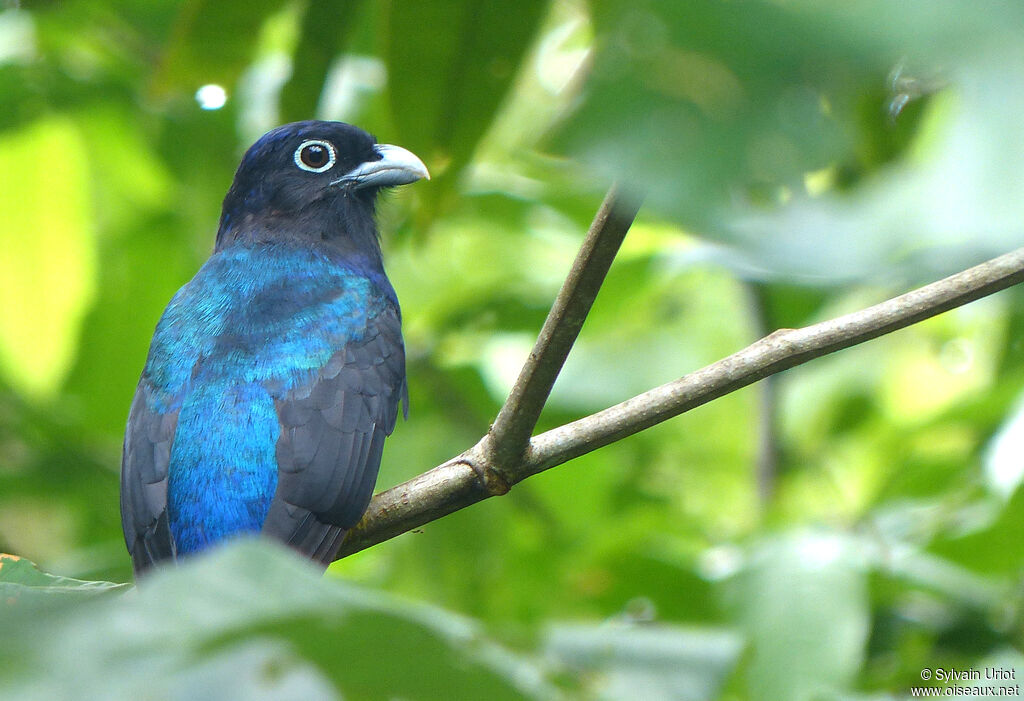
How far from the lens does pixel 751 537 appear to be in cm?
399

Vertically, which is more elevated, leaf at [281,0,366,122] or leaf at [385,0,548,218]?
leaf at [281,0,366,122]

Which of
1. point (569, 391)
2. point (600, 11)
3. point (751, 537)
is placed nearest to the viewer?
point (600, 11)

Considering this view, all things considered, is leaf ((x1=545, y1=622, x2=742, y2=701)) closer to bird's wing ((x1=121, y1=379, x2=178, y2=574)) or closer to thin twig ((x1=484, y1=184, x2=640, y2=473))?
thin twig ((x1=484, y1=184, x2=640, y2=473))

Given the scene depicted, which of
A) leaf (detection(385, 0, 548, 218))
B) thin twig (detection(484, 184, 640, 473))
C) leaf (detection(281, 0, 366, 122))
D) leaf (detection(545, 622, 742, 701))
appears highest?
leaf (detection(281, 0, 366, 122))

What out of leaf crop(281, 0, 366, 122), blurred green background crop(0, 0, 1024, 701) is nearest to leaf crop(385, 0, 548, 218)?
blurred green background crop(0, 0, 1024, 701)

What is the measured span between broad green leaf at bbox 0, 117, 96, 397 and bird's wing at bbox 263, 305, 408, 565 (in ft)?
4.17

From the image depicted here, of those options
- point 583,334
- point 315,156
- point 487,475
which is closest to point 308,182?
point 315,156

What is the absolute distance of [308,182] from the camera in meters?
4.37

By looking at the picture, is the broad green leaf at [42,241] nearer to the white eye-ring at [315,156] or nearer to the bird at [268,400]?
the bird at [268,400]

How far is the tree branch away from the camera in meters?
2.25

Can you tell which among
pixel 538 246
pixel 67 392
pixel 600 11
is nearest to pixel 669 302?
pixel 538 246

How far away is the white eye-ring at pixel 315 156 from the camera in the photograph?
4332mm

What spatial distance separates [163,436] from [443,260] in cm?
219

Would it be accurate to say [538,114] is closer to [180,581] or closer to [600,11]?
[600,11]
